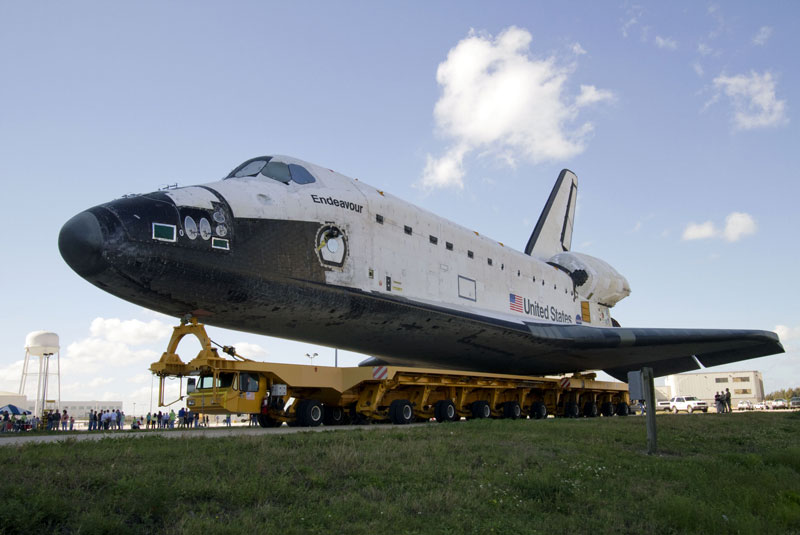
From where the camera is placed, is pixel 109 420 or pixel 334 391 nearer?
pixel 334 391

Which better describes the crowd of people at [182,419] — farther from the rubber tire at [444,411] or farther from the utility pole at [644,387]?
the utility pole at [644,387]

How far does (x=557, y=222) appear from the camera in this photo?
19156mm

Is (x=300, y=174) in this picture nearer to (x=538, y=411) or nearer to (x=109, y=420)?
(x=538, y=411)

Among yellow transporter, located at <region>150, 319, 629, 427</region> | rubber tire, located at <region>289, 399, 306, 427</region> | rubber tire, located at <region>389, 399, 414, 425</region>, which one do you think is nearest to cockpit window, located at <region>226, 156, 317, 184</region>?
yellow transporter, located at <region>150, 319, 629, 427</region>

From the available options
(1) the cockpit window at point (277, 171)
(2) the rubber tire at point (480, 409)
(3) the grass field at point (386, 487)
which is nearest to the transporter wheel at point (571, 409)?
(2) the rubber tire at point (480, 409)

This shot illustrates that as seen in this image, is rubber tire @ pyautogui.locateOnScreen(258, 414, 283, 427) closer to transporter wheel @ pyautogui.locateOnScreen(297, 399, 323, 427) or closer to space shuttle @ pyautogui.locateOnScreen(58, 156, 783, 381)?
transporter wheel @ pyautogui.locateOnScreen(297, 399, 323, 427)

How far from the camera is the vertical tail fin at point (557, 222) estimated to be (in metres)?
18.0

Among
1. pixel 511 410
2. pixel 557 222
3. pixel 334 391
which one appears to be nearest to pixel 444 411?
pixel 334 391

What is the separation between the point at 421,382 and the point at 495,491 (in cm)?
586

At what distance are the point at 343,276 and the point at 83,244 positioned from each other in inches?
135

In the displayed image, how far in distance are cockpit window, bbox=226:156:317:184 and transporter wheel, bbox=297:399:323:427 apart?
3.41 metres

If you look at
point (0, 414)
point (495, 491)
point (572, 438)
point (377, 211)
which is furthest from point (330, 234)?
point (0, 414)

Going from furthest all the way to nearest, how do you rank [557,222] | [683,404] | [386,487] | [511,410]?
[683,404]
[557,222]
[511,410]
[386,487]

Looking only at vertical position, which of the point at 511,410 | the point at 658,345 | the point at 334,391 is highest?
the point at 658,345
